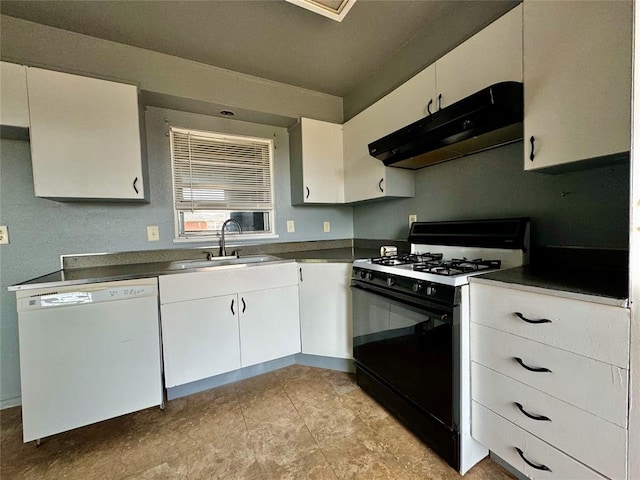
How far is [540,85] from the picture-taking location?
114 cm

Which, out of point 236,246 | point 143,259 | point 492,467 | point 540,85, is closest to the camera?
point 540,85

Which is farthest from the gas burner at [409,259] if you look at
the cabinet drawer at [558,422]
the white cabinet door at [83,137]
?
the white cabinet door at [83,137]

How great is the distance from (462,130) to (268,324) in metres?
1.78

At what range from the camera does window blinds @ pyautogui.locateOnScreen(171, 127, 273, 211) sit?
224cm

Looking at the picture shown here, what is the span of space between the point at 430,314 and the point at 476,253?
1.99ft

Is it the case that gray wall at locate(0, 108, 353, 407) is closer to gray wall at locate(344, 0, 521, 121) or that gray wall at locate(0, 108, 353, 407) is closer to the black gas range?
gray wall at locate(344, 0, 521, 121)

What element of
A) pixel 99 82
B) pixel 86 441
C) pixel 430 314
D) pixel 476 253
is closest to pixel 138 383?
pixel 86 441

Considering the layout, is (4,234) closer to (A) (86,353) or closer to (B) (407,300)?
(A) (86,353)

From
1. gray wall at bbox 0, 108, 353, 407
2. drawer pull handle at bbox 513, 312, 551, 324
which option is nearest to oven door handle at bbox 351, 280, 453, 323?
drawer pull handle at bbox 513, 312, 551, 324

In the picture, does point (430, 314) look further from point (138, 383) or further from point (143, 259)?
point (143, 259)

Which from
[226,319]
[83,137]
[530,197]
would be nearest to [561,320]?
[530,197]

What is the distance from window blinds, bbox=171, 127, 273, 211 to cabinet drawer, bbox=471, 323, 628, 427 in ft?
6.73

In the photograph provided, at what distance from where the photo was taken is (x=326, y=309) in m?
2.04

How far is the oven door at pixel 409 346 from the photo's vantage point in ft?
3.96
